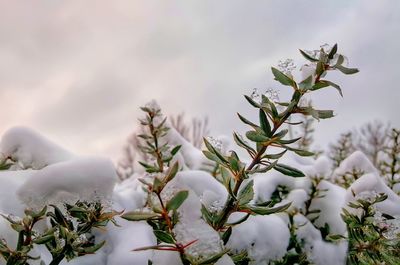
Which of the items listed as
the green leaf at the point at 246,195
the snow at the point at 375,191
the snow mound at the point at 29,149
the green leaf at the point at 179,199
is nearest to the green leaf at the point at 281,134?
the green leaf at the point at 246,195

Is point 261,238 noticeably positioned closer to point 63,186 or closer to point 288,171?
point 288,171

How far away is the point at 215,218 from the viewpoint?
82 cm

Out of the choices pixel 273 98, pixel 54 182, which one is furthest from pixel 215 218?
pixel 54 182

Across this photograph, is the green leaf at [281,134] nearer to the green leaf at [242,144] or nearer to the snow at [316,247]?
the green leaf at [242,144]

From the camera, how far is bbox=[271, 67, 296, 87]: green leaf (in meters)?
0.89

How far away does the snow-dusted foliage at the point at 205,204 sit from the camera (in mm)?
770

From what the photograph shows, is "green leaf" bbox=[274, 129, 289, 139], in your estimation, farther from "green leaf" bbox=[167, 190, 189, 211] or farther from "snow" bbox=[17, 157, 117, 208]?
"snow" bbox=[17, 157, 117, 208]

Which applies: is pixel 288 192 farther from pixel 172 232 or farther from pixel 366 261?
pixel 172 232

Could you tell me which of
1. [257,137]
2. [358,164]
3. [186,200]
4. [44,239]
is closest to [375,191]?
[358,164]

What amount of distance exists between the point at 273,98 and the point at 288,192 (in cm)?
91

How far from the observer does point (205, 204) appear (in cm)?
104

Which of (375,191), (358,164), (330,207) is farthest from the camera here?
(358,164)

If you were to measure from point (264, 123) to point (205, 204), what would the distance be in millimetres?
295

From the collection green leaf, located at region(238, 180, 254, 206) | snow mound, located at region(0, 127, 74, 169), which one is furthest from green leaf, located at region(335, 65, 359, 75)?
snow mound, located at region(0, 127, 74, 169)
